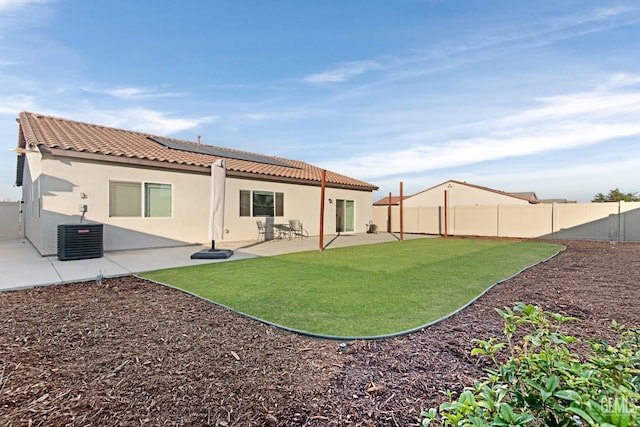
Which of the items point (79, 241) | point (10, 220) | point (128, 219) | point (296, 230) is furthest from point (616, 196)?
point (10, 220)

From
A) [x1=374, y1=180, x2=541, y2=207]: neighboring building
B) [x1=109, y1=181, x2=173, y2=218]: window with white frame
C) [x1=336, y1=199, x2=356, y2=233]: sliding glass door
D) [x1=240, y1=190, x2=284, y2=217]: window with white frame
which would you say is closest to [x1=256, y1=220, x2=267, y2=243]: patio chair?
[x1=240, y1=190, x2=284, y2=217]: window with white frame

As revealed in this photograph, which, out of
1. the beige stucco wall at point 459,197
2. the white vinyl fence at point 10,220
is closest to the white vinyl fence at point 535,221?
the beige stucco wall at point 459,197

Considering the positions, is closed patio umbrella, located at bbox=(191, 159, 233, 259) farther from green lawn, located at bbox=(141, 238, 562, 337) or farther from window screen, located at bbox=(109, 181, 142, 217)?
window screen, located at bbox=(109, 181, 142, 217)

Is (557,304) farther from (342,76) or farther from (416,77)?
(342,76)

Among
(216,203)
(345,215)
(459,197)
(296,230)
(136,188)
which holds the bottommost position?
(296,230)

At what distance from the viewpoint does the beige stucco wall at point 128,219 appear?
27.1 ft

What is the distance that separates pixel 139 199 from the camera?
32.1 feet

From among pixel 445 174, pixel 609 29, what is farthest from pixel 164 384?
pixel 445 174

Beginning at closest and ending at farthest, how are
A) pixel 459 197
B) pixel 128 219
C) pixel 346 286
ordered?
pixel 346 286, pixel 128 219, pixel 459 197

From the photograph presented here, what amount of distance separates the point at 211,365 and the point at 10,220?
17.1 metres

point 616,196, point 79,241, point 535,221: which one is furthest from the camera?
point 616,196

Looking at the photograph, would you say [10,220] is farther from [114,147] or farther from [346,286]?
[346,286]

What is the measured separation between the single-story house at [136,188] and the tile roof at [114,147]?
26 millimetres

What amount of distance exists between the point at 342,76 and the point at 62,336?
1090 centimetres
